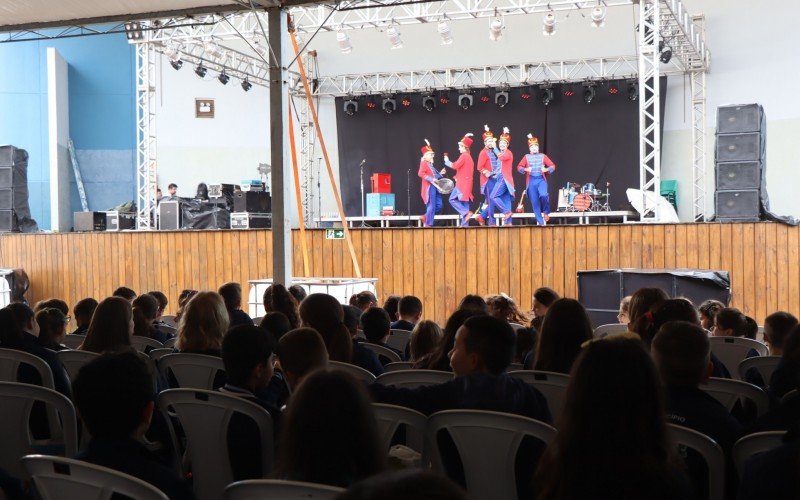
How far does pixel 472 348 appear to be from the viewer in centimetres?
287

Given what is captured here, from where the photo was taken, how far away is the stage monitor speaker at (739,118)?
34.4 ft

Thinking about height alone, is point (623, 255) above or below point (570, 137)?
below

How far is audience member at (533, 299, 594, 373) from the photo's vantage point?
3.48 m

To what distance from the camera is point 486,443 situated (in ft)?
8.18

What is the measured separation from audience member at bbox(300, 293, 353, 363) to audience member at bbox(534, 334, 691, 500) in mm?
2088

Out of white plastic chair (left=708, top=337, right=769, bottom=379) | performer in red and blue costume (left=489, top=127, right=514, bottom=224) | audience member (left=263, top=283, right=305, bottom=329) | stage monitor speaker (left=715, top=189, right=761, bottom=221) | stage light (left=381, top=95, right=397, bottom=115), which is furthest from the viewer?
stage light (left=381, top=95, right=397, bottom=115)

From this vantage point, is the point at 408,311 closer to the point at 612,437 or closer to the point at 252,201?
the point at 612,437

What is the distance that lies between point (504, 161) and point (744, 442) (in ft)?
49.1

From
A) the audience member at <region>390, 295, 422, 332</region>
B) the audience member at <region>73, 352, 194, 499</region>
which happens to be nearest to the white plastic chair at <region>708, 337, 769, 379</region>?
the audience member at <region>390, 295, 422, 332</region>

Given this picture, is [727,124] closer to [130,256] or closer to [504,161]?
[504,161]

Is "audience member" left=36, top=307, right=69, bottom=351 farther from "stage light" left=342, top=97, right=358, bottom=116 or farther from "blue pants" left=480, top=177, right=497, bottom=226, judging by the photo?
"stage light" left=342, top=97, right=358, bottom=116

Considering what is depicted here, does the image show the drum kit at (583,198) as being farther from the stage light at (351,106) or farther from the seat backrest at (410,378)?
the seat backrest at (410,378)

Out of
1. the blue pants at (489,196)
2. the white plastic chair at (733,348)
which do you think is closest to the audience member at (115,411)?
the white plastic chair at (733,348)

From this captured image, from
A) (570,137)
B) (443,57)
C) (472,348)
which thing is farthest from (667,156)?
(472,348)
